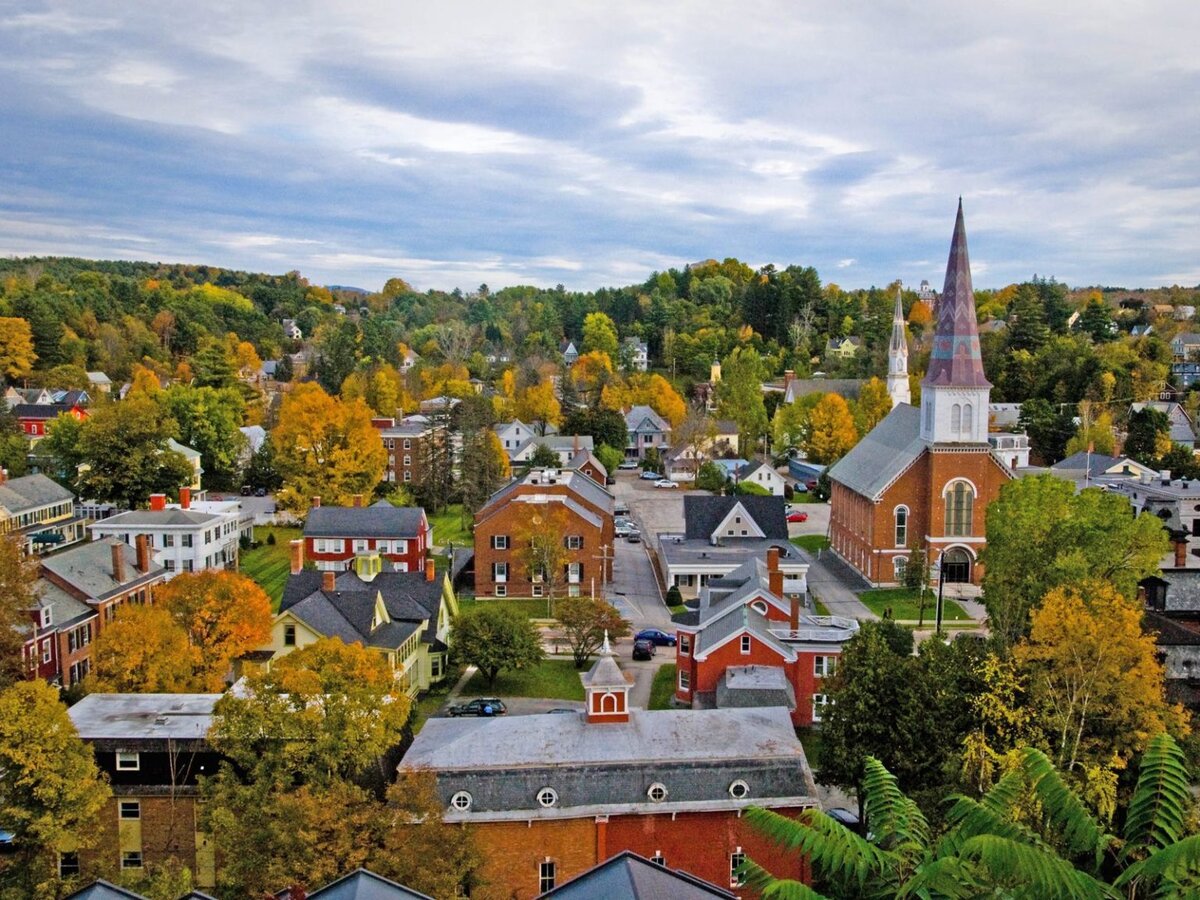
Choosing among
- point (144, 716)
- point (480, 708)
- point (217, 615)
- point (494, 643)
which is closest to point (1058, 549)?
point (494, 643)

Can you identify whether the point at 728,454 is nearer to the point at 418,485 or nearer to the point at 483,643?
the point at 418,485

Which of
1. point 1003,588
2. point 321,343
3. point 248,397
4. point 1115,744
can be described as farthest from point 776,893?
point 321,343

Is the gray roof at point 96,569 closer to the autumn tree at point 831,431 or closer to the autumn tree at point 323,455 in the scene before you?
the autumn tree at point 323,455

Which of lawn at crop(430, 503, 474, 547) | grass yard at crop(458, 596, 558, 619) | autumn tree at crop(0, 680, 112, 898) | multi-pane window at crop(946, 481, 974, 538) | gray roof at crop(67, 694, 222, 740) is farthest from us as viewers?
lawn at crop(430, 503, 474, 547)

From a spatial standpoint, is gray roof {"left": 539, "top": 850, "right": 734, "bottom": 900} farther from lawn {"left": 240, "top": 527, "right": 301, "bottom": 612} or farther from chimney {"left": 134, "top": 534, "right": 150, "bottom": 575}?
chimney {"left": 134, "top": 534, "right": 150, "bottom": 575}

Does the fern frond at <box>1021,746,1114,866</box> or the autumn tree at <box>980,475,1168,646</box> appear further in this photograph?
the autumn tree at <box>980,475,1168,646</box>

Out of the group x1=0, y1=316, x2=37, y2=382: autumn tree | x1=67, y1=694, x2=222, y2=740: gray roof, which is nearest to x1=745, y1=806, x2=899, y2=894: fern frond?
x1=67, y1=694, x2=222, y2=740: gray roof
